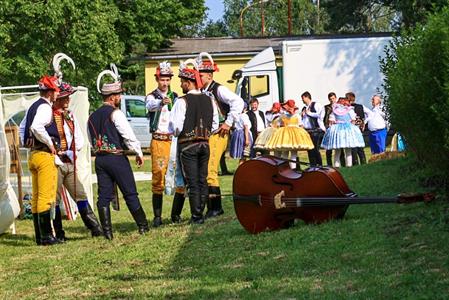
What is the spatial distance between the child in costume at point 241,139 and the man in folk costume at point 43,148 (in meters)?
9.39

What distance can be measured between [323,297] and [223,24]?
263 ft

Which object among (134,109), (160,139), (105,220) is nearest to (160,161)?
(160,139)

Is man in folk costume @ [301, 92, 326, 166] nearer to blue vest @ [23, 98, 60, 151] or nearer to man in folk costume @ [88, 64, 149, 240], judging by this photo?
man in folk costume @ [88, 64, 149, 240]

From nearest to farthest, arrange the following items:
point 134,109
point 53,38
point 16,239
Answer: point 16,239
point 53,38
point 134,109

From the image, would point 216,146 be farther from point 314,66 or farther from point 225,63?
point 225,63

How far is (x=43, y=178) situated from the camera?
9.91 metres

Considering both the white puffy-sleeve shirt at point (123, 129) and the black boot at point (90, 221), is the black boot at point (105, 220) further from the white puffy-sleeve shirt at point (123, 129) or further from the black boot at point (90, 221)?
the white puffy-sleeve shirt at point (123, 129)

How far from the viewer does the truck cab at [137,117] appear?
30.2 m

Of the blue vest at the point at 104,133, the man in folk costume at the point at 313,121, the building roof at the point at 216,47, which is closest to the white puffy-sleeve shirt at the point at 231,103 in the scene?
the blue vest at the point at 104,133

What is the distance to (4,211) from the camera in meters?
10.5

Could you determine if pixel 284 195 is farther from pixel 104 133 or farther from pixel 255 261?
pixel 104 133

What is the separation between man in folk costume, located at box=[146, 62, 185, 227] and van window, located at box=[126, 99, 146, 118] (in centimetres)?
1964

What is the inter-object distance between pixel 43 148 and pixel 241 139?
9716mm

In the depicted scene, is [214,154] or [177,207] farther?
[177,207]
